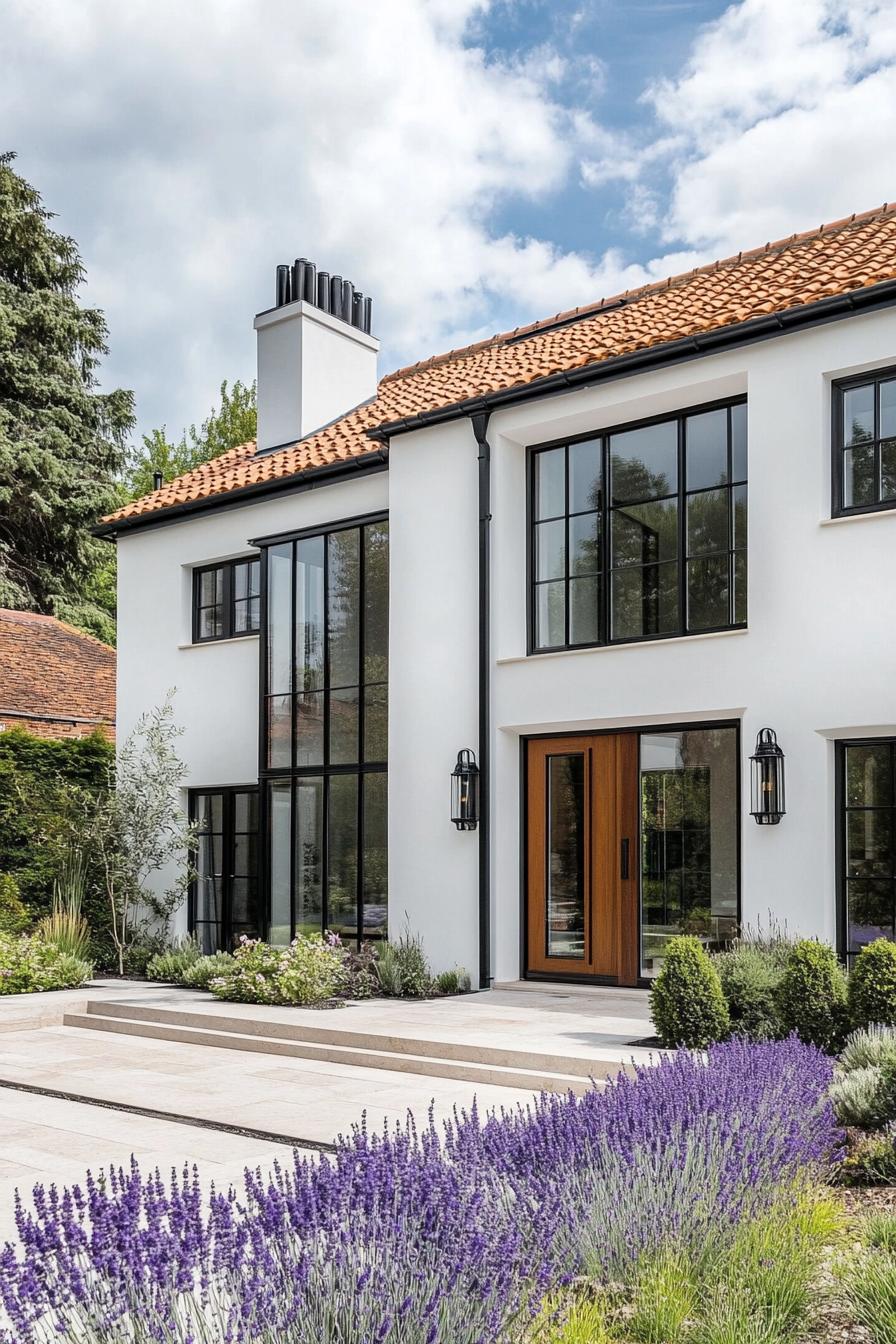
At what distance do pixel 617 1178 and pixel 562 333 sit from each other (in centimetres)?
1185

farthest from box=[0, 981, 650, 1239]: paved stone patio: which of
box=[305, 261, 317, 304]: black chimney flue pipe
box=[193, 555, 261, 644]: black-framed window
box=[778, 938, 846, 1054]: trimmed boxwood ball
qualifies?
box=[305, 261, 317, 304]: black chimney flue pipe

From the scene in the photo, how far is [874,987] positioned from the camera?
703 centimetres

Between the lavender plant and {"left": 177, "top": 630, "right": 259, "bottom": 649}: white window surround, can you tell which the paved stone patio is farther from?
{"left": 177, "top": 630, "right": 259, "bottom": 649}: white window surround

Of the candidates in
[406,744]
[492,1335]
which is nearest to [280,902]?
[406,744]

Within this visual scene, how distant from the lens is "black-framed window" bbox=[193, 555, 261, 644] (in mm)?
Answer: 15625

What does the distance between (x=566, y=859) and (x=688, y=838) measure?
140 centimetres

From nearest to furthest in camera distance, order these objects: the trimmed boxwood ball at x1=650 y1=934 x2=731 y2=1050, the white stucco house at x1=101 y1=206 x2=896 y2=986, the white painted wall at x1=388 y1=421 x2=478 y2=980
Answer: the trimmed boxwood ball at x1=650 y1=934 x2=731 y2=1050 → the white stucco house at x1=101 y1=206 x2=896 y2=986 → the white painted wall at x1=388 y1=421 x2=478 y2=980

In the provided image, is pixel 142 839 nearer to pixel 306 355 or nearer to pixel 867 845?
pixel 306 355

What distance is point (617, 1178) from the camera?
4.17m

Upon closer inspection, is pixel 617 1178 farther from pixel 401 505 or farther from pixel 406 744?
pixel 401 505

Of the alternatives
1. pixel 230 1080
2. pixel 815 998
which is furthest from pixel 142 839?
pixel 815 998

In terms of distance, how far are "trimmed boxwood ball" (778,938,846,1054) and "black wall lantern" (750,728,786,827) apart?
2.39 meters

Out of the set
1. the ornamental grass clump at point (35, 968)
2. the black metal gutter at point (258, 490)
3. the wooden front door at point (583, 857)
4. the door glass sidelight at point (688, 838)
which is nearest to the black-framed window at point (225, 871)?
the ornamental grass clump at point (35, 968)

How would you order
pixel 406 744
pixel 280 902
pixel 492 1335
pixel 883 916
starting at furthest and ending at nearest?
pixel 280 902, pixel 406 744, pixel 883 916, pixel 492 1335
